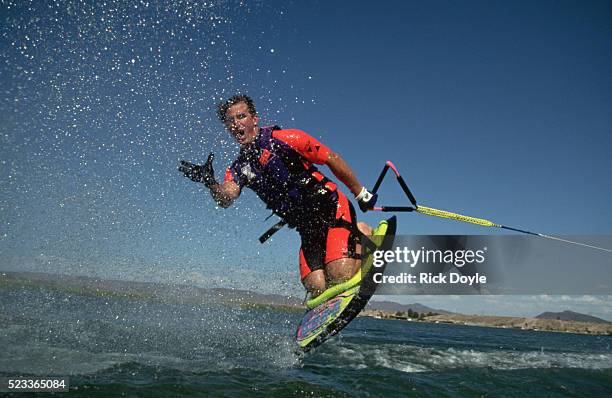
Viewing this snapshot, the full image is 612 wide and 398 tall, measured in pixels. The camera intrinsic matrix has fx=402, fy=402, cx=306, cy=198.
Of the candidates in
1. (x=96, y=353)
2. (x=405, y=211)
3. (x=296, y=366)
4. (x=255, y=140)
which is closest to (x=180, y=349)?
(x=96, y=353)

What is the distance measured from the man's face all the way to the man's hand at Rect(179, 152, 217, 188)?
2.03 ft

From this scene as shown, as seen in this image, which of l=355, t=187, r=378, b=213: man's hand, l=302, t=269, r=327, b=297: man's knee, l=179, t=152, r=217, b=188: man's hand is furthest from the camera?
l=302, t=269, r=327, b=297: man's knee

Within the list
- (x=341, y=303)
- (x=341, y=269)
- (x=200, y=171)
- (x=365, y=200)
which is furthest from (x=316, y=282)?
(x=200, y=171)

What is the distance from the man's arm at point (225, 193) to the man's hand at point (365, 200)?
2.02m

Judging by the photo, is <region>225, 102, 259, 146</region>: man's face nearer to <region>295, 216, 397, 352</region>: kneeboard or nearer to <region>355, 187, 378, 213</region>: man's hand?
<region>355, 187, 378, 213</region>: man's hand

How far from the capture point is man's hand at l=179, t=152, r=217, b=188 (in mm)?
6066

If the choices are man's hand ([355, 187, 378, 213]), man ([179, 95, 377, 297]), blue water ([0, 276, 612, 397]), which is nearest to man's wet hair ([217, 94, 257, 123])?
man ([179, 95, 377, 297])

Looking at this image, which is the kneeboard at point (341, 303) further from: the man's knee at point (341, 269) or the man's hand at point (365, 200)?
the man's hand at point (365, 200)

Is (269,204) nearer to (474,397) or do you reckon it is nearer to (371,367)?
(371,367)

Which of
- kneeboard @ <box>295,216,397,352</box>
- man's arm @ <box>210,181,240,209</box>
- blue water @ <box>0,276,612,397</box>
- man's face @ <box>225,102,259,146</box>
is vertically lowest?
blue water @ <box>0,276,612,397</box>

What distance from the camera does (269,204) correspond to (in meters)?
6.77

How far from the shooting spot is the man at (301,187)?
6.35 m

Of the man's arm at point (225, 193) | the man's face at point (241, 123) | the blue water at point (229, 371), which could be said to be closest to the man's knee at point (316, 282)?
the blue water at point (229, 371)

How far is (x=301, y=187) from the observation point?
21.4ft
